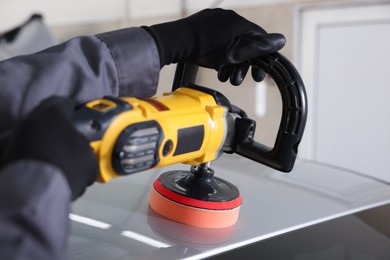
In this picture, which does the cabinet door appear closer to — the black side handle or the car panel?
the car panel

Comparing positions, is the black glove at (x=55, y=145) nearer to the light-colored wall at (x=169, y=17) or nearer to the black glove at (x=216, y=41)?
the black glove at (x=216, y=41)

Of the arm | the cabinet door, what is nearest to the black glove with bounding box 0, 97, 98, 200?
the arm

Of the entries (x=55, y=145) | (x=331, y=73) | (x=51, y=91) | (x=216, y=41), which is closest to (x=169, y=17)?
(x=331, y=73)

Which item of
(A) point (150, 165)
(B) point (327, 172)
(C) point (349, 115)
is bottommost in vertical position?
(C) point (349, 115)

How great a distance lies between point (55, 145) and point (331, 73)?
1.61m

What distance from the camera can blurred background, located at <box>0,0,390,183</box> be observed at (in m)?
1.63

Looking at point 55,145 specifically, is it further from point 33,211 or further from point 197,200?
point 197,200

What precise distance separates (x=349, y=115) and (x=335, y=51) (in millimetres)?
256

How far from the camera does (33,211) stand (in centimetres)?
29

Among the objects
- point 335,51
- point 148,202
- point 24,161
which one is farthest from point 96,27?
point 24,161

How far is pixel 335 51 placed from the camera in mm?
1754

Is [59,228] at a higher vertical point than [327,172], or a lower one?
higher

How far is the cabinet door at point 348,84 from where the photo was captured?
1.62m

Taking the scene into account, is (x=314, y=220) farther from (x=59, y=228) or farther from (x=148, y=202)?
(x=59, y=228)
